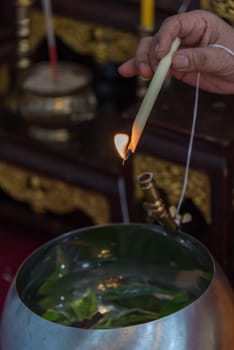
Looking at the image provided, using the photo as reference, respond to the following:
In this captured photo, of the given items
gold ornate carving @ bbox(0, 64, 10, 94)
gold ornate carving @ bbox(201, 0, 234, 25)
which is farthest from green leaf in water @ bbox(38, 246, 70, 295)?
gold ornate carving @ bbox(0, 64, 10, 94)

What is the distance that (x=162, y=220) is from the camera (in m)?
0.93

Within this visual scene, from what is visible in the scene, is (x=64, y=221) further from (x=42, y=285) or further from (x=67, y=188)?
(x=42, y=285)

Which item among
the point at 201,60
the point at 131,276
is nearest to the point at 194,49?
the point at 201,60

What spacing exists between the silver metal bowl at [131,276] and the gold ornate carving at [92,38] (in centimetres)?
47

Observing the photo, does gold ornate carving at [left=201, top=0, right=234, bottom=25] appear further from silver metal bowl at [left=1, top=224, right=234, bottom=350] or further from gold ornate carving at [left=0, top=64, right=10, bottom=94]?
gold ornate carving at [left=0, top=64, right=10, bottom=94]

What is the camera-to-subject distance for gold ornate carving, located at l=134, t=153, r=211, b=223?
112 cm

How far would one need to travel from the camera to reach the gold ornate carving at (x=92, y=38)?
138 centimetres

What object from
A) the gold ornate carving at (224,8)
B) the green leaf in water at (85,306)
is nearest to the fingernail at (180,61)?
the gold ornate carving at (224,8)

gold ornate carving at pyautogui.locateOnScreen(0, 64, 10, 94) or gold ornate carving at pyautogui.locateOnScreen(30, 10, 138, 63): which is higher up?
gold ornate carving at pyautogui.locateOnScreen(30, 10, 138, 63)

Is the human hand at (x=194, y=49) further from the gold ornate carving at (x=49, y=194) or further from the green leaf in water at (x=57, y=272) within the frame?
the gold ornate carving at (x=49, y=194)

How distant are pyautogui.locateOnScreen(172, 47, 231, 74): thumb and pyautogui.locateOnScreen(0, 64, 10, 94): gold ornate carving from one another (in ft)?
2.34

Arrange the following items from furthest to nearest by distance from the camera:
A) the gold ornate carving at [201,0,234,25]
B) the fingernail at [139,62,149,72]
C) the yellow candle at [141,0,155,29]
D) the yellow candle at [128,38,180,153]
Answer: the yellow candle at [141,0,155,29] < the gold ornate carving at [201,0,234,25] < the fingernail at [139,62,149,72] < the yellow candle at [128,38,180,153]

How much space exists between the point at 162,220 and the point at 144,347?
18 cm

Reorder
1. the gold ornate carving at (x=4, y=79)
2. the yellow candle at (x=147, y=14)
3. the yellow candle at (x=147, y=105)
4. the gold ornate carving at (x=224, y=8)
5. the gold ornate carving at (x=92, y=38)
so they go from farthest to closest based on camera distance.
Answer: the gold ornate carving at (x=4, y=79)
the gold ornate carving at (x=92, y=38)
the yellow candle at (x=147, y=14)
the gold ornate carving at (x=224, y=8)
the yellow candle at (x=147, y=105)
